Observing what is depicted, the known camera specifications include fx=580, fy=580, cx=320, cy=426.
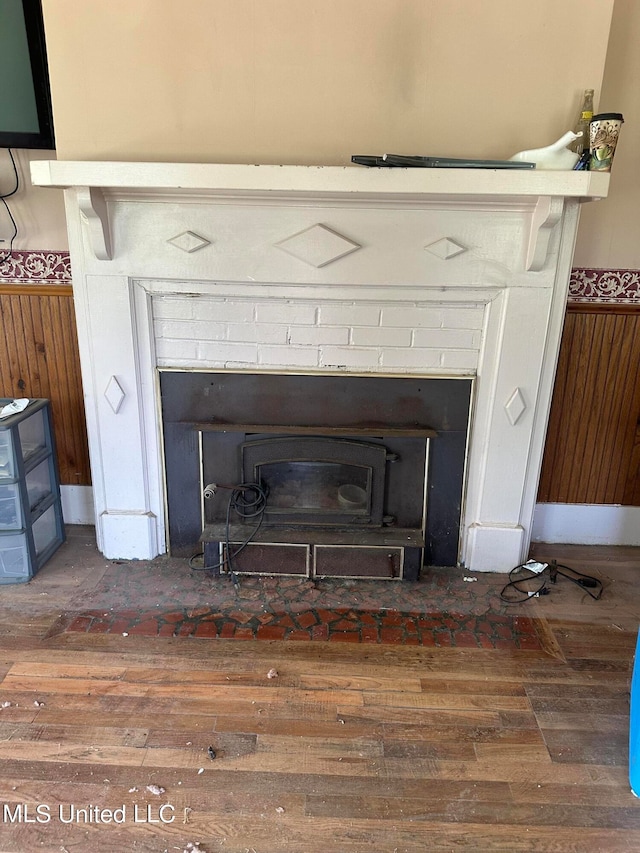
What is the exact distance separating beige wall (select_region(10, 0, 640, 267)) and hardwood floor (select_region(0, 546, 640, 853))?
1693 mm

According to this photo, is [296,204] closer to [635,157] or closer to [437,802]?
[635,157]

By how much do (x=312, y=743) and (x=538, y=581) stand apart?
3.98 feet

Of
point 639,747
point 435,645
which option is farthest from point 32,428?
point 639,747

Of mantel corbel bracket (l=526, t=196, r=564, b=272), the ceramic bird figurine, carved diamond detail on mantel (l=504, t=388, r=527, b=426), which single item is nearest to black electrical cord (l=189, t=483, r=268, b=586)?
carved diamond detail on mantel (l=504, t=388, r=527, b=426)

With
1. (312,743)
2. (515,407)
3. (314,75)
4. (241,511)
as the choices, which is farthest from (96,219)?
(312,743)

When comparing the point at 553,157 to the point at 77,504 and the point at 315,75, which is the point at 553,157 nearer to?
the point at 315,75

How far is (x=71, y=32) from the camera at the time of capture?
191 cm

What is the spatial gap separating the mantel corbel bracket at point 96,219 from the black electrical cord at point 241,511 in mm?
981

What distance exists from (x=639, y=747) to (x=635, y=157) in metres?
2.07

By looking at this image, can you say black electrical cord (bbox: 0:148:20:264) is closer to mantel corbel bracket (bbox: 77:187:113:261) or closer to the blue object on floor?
mantel corbel bracket (bbox: 77:187:113:261)

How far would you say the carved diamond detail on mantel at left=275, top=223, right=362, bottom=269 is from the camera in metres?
2.02

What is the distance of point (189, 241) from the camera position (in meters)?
2.05

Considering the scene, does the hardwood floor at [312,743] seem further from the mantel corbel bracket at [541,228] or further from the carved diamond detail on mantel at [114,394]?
the mantel corbel bracket at [541,228]

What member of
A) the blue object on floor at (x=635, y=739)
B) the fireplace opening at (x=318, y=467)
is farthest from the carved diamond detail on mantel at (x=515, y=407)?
the blue object on floor at (x=635, y=739)
